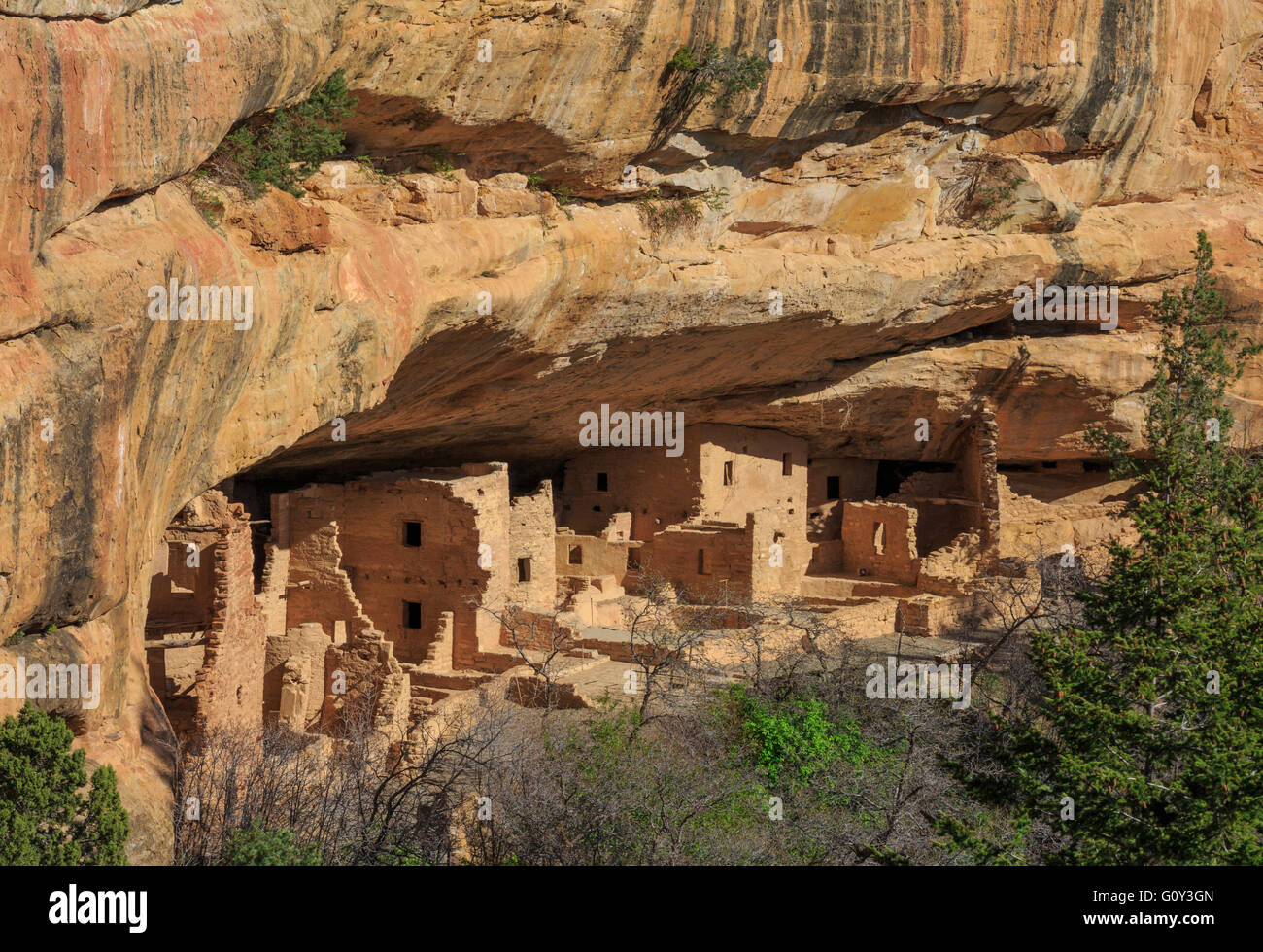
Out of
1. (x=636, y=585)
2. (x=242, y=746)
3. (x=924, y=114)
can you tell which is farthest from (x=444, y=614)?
(x=924, y=114)

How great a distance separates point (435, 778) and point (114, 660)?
6626 mm

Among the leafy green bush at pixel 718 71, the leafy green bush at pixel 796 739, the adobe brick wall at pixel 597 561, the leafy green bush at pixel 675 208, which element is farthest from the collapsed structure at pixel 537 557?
the leafy green bush at pixel 718 71

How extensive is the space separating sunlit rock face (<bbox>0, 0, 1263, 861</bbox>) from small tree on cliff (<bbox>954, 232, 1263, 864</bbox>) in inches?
267

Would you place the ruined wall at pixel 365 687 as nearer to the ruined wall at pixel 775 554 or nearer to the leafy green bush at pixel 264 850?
the ruined wall at pixel 775 554

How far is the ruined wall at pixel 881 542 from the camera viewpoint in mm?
29281

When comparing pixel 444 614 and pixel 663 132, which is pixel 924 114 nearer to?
pixel 663 132

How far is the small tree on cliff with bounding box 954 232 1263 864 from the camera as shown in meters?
12.7

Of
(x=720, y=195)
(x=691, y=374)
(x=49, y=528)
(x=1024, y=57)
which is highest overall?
(x=1024, y=57)

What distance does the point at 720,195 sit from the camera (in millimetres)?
22172

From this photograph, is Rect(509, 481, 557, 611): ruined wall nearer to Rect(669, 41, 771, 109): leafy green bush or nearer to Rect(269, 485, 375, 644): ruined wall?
Rect(269, 485, 375, 644): ruined wall

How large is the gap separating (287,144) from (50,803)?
24.1ft

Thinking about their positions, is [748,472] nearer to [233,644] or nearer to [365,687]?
[365,687]

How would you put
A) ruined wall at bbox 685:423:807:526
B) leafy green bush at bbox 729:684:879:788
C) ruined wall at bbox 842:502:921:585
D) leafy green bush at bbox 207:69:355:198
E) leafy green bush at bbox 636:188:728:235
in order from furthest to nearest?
ruined wall at bbox 842:502:921:585, ruined wall at bbox 685:423:807:526, leafy green bush at bbox 636:188:728:235, leafy green bush at bbox 729:684:879:788, leafy green bush at bbox 207:69:355:198

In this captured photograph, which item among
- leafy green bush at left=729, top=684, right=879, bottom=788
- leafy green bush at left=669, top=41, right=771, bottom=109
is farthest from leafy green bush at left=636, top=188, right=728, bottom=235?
leafy green bush at left=729, top=684, right=879, bottom=788
